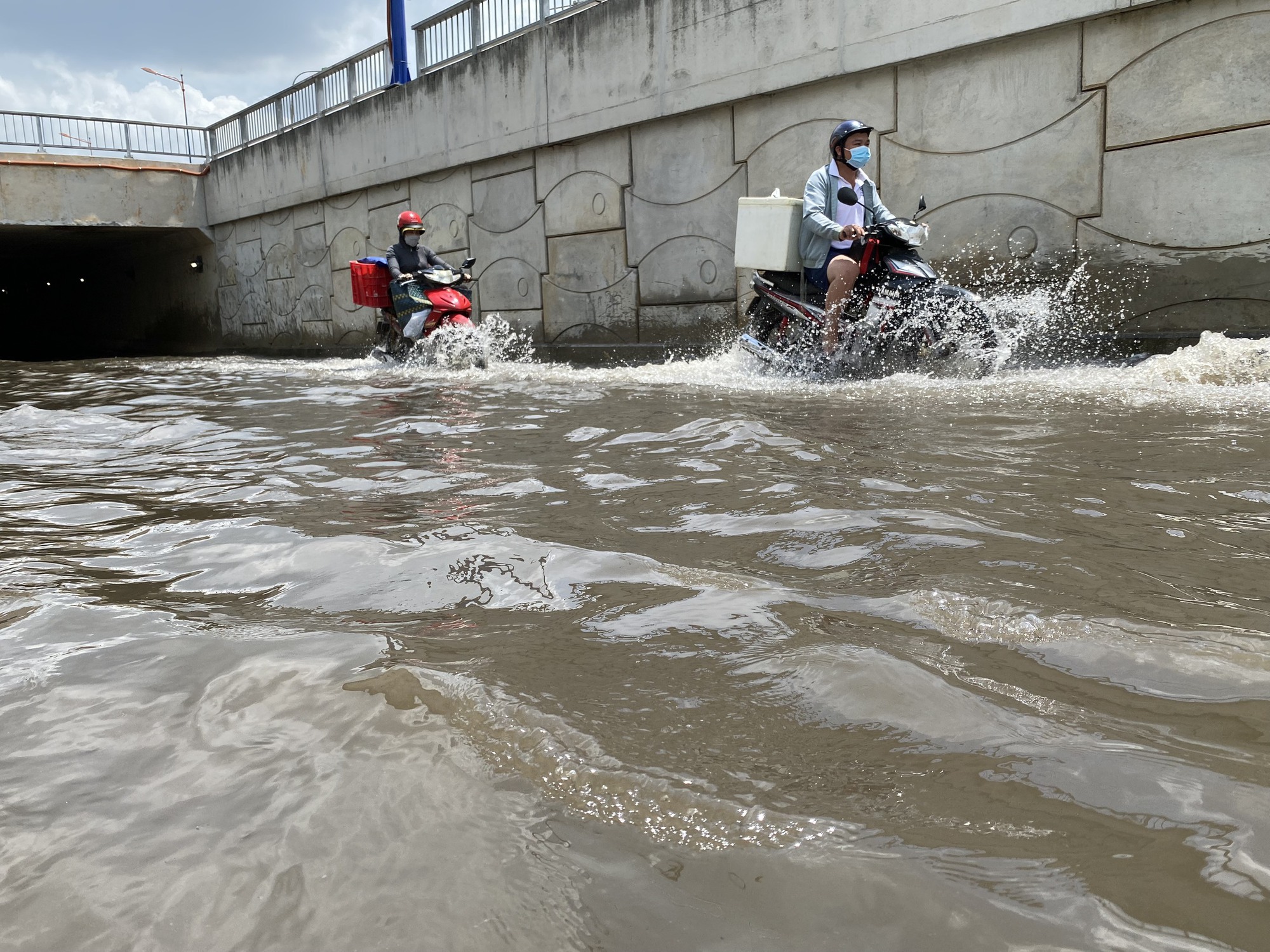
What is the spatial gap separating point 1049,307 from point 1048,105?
1576 millimetres

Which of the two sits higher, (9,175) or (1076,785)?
(9,175)

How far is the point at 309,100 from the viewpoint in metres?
16.4

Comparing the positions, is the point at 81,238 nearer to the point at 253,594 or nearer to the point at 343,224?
the point at 343,224

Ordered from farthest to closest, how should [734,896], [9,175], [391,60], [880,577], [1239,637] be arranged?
[9,175] < [391,60] < [880,577] < [1239,637] < [734,896]

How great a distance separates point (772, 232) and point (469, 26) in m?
8.08

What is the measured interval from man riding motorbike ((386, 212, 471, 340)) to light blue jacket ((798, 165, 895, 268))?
4158 millimetres

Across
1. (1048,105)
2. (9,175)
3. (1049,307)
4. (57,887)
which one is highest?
(9,175)

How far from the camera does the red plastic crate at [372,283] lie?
988 cm

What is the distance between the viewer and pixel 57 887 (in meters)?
1.08

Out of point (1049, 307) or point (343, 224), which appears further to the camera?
point (343, 224)

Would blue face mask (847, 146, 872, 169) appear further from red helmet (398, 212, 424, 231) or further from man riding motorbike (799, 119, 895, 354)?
red helmet (398, 212, 424, 231)

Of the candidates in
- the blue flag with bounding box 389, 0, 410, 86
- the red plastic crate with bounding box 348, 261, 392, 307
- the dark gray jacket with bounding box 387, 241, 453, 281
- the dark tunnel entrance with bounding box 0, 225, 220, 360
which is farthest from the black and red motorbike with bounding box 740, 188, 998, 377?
the dark tunnel entrance with bounding box 0, 225, 220, 360

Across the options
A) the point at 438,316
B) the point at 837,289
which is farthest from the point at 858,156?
the point at 438,316

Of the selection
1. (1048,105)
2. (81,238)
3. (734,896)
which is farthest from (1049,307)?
(81,238)
